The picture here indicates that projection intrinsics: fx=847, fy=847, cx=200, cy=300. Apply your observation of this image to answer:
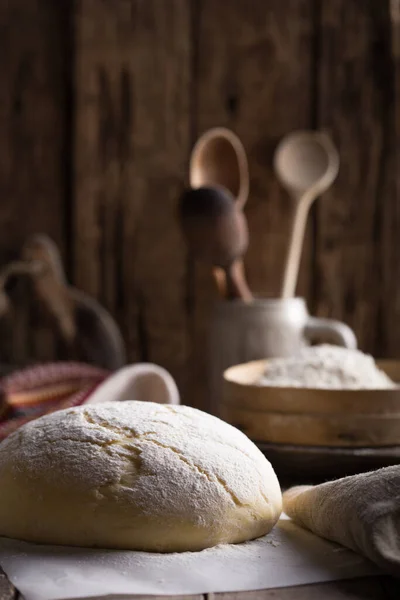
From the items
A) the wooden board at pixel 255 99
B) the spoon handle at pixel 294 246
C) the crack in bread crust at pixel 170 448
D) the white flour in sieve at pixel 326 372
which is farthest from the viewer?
the wooden board at pixel 255 99

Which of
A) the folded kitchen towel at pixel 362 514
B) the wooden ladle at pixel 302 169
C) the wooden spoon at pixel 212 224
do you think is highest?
the wooden ladle at pixel 302 169

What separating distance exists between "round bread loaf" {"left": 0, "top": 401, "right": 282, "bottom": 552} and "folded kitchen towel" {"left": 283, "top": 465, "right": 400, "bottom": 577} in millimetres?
42

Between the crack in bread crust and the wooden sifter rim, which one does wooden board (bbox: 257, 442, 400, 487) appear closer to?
the wooden sifter rim

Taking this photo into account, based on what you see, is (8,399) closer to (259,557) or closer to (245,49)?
(259,557)

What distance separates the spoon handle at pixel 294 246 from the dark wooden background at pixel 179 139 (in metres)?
0.09

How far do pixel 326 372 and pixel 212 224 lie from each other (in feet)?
1.12

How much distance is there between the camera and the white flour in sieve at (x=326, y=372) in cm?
107

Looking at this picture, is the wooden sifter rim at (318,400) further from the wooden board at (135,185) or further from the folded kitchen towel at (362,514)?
the wooden board at (135,185)

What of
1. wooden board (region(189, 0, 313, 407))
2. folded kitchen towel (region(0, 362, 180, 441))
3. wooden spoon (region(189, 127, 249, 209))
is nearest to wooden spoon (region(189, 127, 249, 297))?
wooden spoon (region(189, 127, 249, 209))

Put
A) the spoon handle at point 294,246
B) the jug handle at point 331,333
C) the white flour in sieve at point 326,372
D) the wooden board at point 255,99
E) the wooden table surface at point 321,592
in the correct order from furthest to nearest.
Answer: the wooden board at point 255,99 < the spoon handle at point 294,246 < the jug handle at point 331,333 < the white flour in sieve at point 326,372 < the wooden table surface at point 321,592

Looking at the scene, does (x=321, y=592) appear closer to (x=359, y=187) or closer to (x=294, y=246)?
(x=294, y=246)

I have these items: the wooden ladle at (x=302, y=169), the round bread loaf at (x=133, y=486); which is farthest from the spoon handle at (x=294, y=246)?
the round bread loaf at (x=133, y=486)

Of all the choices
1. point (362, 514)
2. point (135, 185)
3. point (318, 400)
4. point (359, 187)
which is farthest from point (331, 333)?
point (362, 514)

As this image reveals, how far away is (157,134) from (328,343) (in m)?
0.57
